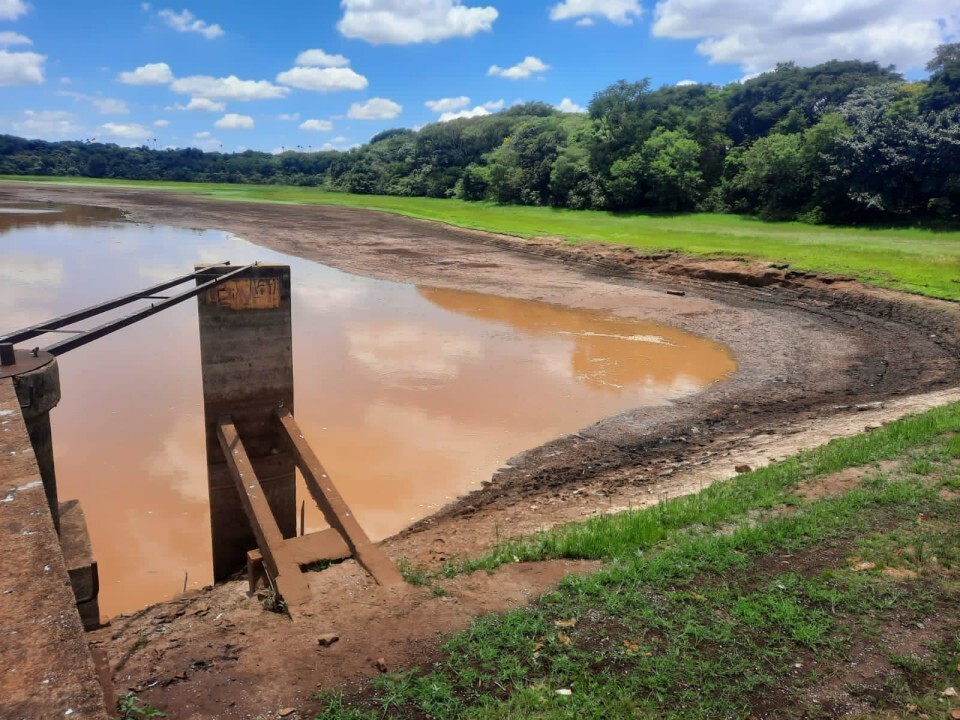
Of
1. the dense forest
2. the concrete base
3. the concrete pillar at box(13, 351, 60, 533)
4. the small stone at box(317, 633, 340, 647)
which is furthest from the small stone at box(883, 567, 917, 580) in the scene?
the dense forest

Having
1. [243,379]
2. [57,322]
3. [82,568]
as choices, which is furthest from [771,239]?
[82,568]

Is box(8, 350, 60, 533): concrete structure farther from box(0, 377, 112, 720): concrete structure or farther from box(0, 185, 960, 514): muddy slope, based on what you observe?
box(0, 185, 960, 514): muddy slope

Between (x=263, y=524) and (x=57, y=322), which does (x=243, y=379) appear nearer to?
(x=263, y=524)

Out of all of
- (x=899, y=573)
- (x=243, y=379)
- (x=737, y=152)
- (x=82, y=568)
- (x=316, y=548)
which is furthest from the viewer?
(x=737, y=152)

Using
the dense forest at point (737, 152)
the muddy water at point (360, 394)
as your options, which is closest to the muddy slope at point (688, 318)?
the muddy water at point (360, 394)

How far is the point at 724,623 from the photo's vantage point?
495 centimetres

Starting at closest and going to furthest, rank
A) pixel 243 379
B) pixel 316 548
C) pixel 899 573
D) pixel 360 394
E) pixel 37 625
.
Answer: pixel 37 625, pixel 899 573, pixel 316 548, pixel 243 379, pixel 360 394

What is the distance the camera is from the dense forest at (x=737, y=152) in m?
33.0

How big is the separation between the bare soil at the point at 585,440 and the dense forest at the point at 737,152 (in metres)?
12.2

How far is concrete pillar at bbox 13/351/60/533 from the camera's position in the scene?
5039 millimetres

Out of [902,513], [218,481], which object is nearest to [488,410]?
[218,481]

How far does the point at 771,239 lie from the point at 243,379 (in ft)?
92.9

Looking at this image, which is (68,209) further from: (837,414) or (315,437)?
(837,414)

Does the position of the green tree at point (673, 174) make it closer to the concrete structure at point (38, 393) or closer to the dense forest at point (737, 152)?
the dense forest at point (737, 152)
